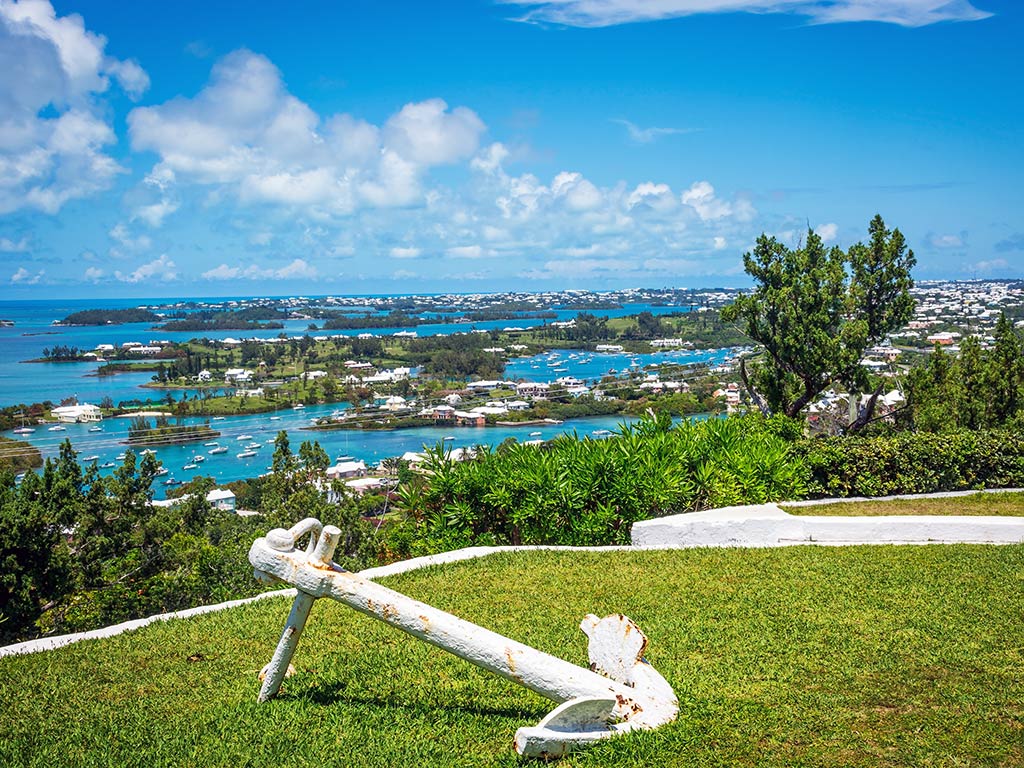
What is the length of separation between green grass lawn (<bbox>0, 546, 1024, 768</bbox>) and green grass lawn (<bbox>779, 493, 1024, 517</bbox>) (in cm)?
212

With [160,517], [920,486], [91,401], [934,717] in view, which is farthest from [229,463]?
[934,717]

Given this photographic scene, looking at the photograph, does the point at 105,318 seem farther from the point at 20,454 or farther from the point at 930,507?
the point at 930,507

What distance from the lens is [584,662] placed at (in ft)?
15.4

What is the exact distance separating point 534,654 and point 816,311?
12.3 m

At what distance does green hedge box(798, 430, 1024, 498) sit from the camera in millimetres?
9781

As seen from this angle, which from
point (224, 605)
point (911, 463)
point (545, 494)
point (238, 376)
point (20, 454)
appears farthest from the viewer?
point (238, 376)

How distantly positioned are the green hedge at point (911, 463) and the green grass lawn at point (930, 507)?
1.35 feet

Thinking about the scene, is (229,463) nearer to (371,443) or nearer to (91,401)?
(371,443)

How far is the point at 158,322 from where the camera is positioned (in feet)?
503

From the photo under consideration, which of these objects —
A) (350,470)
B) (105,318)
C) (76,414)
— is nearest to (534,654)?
(350,470)

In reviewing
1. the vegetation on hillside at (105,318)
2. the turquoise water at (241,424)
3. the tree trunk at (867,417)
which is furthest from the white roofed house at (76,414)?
the vegetation on hillside at (105,318)

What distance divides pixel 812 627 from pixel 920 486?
5695mm

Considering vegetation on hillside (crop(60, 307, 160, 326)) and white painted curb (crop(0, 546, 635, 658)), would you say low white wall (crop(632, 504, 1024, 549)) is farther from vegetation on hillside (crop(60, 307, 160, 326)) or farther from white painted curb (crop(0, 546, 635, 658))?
vegetation on hillside (crop(60, 307, 160, 326))

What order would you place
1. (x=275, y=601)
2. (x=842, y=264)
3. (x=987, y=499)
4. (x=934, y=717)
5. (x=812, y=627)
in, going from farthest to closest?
1. (x=842, y=264)
2. (x=987, y=499)
3. (x=275, y=601)
4. (x=812, y=627)
5. (x=934, y=717)
